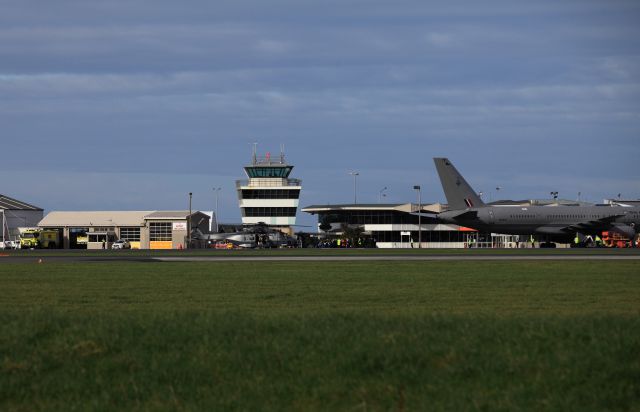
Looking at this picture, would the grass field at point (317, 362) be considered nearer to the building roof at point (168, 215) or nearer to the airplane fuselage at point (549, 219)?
the airplane fuselage at point (549, 219)

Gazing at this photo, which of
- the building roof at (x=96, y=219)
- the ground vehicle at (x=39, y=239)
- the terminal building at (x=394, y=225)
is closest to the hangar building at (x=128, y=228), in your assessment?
the building roof at (x=96, y=219)

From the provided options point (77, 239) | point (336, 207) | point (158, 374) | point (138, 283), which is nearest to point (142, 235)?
point (77, 239)

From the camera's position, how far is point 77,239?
14638cm

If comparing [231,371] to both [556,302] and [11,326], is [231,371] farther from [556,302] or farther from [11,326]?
[556,302]

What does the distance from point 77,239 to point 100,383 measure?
138861 mm

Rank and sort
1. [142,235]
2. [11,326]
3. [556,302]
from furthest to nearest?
[142,235]
[556,302]
[11,326]

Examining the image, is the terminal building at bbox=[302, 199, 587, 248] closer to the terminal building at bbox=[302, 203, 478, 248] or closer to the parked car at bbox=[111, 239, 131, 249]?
the terminal building at bbox=[302, 203, 478, 248]

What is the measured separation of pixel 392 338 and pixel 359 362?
83cm

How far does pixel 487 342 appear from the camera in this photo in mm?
13141

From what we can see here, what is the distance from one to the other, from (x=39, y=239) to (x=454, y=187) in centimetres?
6611

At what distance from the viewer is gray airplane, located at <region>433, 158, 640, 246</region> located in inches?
4085

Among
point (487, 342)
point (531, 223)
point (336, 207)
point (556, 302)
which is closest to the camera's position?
point (487, 342)

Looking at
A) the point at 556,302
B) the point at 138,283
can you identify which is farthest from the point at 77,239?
the point at 556,302

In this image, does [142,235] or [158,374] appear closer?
[158,374]
